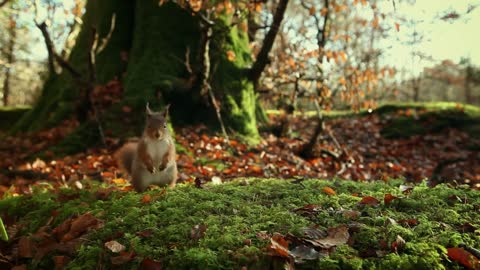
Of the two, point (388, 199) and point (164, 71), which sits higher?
point (164, 71)

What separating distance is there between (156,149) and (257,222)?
1.69 metres

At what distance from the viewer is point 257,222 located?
3.12 m

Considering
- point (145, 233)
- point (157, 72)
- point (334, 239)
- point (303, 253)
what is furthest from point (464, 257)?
point (157, 72)

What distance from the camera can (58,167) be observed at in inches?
281

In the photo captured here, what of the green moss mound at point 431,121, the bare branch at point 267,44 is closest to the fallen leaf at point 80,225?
the bare branch at point 267,44

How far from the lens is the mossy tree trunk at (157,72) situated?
8.52 metres

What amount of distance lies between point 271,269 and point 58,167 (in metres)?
5.60

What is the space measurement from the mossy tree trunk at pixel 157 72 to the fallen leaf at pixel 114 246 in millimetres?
5299

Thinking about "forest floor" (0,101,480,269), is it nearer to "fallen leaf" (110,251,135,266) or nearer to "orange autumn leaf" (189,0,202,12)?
"fallen leaf" (110,251,135,266)

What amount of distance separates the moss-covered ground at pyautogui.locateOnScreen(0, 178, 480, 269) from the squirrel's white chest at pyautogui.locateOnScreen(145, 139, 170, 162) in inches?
12.9

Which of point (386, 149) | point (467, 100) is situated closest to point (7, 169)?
point (386, 149)

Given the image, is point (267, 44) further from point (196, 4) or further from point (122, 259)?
point (122, 259)

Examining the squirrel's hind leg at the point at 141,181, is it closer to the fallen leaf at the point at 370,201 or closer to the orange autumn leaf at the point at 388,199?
the fallen leaf at the point at 370,201

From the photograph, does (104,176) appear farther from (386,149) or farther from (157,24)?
(386,149)
